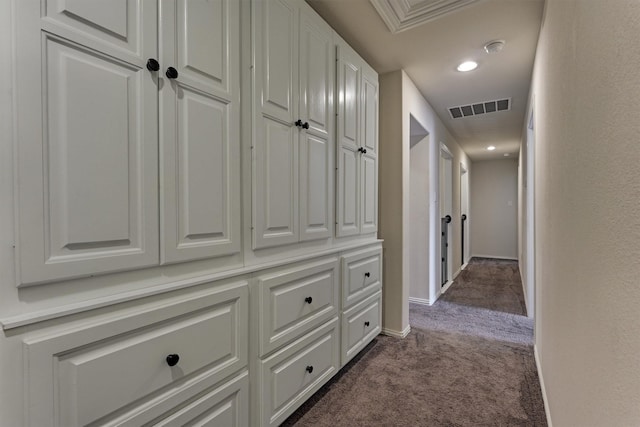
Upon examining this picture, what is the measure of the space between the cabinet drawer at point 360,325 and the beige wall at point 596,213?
112 centimetres

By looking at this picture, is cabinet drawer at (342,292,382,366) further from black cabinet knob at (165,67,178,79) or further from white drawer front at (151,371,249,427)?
black cabinet knob at (165,67,178,79)

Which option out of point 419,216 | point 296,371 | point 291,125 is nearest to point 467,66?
point 419,216

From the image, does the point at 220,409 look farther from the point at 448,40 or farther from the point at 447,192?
the point at 447,192

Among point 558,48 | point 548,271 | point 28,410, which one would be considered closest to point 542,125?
point 558,48

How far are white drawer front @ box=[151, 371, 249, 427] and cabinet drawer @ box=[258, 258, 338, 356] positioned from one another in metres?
0.17

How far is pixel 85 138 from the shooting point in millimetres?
817

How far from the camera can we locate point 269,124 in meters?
1.43

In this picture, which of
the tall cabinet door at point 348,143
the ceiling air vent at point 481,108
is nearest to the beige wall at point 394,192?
the tall cabinet door at point 348,143

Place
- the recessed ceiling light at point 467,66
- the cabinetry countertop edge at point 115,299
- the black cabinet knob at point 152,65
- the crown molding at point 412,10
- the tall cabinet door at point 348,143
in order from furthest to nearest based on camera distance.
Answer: the recessed ceiling light at point 467,66, the tall cabinet door at point 348,143, the crown molding at point 412,10, the black cabinet knob at point 152,65, the cabinetry countertop edge at point 115,299

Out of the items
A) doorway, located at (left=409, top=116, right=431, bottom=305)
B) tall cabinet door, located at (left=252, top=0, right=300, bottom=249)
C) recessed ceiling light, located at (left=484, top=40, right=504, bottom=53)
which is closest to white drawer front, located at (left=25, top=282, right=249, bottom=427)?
tall cabinet door, located at (left=252, top=0, right=300, bottom=249)

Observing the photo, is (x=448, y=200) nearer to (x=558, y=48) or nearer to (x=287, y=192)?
(x=558, y=48)

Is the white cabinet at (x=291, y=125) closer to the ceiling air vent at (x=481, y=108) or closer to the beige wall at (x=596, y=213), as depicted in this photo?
the beige wall at (x=596, y=213)

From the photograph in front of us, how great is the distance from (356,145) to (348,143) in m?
0.12

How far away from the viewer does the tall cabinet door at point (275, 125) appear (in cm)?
137
